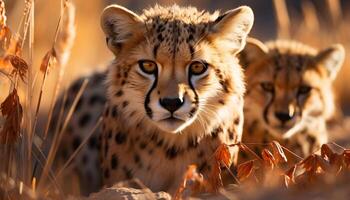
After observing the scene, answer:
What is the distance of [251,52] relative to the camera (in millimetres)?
4961

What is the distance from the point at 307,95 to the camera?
495 centimetres

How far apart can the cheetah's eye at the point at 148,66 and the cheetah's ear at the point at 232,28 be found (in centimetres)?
35

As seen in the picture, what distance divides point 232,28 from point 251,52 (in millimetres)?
868

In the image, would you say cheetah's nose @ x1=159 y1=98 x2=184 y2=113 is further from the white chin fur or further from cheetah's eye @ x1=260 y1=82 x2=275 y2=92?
cheetah's eye @ x1=260 y1=82 x2=275 y2=92

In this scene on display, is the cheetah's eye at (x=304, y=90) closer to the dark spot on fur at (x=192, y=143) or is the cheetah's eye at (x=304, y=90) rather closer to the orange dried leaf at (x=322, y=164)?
the dark spot on fur at (x=192, y=143)

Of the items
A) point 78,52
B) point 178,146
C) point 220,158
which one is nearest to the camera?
point 220,158

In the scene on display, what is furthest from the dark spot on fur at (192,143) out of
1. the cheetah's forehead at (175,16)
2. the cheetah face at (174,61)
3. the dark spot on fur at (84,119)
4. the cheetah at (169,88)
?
the dark spot on fur at (84,119)

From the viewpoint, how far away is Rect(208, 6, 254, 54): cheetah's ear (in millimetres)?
4047

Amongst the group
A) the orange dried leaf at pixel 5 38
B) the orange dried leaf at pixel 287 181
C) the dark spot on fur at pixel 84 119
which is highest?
the orange dried leaf at pixel 5 38

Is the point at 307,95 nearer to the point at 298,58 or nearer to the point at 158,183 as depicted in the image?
the point at 298,58

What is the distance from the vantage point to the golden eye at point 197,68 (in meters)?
3.85

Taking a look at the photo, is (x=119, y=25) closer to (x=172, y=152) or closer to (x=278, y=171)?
(x=172, y=152)

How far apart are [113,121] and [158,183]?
42 centimetres

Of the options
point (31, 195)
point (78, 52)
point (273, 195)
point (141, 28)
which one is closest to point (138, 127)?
point (141, 28)
